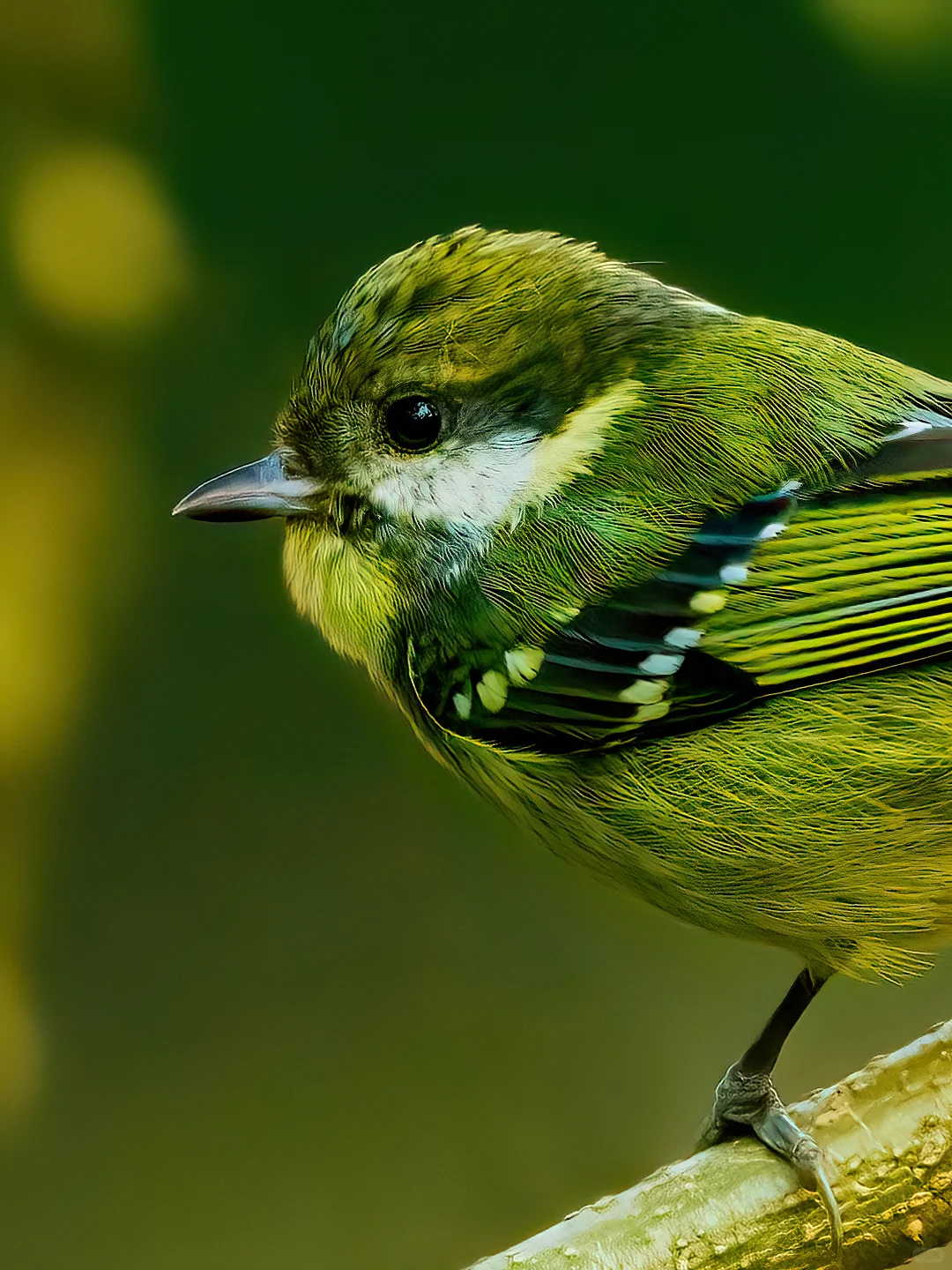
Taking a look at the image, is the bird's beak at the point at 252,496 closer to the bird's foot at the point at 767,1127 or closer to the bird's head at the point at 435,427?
the bird's head at the point at 435,427

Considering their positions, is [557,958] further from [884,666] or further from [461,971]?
[884,666]

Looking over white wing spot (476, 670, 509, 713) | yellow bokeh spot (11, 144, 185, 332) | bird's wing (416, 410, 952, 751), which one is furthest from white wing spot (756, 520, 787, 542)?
yellow bokeh spot (11, 144, 185, 332)

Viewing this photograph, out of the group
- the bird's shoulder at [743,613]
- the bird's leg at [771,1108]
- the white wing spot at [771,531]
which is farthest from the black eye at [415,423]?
the bird's leg at [771,1108]

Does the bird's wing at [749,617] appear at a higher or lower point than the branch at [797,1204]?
higher

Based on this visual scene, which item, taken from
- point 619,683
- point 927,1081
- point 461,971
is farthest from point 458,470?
point 461,971

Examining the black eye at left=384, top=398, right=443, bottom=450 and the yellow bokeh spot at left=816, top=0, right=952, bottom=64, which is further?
the yellow bokeh spot at left=816, top=0, right=952, bottom=64

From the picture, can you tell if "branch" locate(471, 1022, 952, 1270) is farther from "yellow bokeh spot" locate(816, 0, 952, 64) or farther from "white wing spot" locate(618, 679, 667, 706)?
"yellow bokeh spot" locate(816, 0, 952, 64)

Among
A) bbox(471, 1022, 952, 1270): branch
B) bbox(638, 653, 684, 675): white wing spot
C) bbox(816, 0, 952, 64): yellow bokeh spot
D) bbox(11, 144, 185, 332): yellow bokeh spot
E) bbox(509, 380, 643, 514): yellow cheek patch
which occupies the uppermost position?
bbox(816, 0, 952, 64): yellow bokeh spot

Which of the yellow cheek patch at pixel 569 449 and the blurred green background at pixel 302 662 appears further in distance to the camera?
the blurred green background at pixel 302 662
